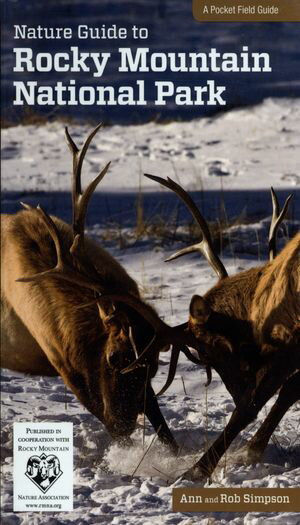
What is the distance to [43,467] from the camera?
16.1 feet

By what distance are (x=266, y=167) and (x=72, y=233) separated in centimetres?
115

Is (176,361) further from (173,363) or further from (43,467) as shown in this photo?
(43,467)

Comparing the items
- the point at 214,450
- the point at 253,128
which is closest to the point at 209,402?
the point at 214,450

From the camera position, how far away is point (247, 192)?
5.89 m

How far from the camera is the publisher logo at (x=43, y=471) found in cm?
489

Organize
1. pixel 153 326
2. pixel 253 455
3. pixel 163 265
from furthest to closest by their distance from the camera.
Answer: pixel 163 265, pixel 253 455, pixel 153 326

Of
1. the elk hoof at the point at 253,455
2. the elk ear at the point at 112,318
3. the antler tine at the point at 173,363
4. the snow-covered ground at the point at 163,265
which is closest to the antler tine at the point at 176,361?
the antler tine at the point at 173,363

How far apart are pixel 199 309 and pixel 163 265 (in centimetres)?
89

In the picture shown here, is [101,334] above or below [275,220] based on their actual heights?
below

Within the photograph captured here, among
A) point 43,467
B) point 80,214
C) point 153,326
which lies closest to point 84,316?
point 153,326

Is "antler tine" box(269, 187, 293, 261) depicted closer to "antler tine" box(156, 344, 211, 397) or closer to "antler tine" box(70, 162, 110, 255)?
"antler tine" box(156, 344, 211, 397)

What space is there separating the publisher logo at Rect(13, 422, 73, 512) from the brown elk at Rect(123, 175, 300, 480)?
0.45 m

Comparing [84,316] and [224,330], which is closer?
[224,330]

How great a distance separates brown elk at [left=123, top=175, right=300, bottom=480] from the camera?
477 centimetres
